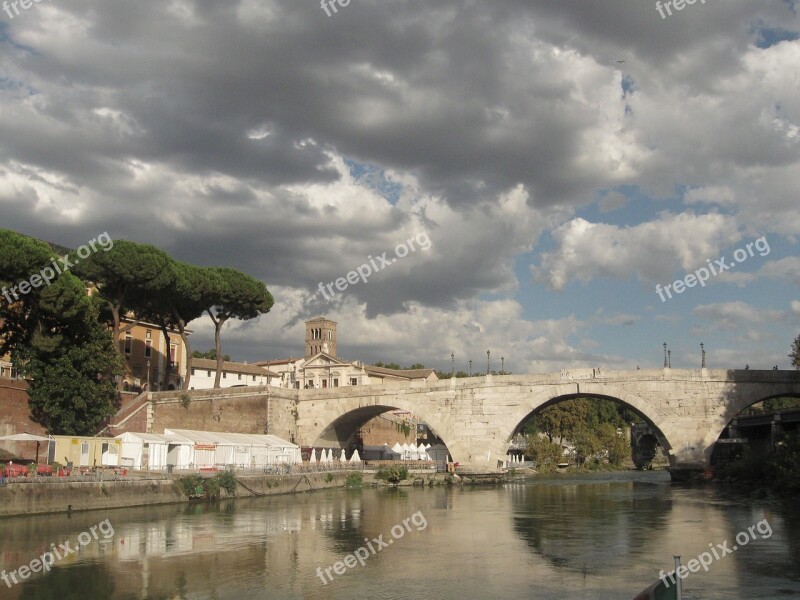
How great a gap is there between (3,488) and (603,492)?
2898 cm

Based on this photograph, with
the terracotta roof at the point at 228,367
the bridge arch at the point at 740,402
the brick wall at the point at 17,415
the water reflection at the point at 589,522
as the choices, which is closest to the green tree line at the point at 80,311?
the brick wall at the point at 17,415

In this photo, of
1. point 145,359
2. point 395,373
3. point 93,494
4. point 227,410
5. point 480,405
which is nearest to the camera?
point 93,494

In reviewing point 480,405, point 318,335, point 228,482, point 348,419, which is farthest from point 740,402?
point 318,335

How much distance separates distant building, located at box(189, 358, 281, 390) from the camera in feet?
231

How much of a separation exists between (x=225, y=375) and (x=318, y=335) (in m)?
21.9

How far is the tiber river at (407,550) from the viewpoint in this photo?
15109 millimetres

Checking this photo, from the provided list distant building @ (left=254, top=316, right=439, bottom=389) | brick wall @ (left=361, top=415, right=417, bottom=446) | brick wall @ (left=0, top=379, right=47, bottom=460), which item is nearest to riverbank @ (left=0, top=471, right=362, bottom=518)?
brick wall @ (left=0, top=379, right=47, bottom=460)

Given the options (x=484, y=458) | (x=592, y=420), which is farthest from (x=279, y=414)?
(x=592, y=420)

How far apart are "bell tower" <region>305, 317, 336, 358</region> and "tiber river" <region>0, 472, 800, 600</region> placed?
197 ft

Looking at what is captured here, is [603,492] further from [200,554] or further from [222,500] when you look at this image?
[200,554]

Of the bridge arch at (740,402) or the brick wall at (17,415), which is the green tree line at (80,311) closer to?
the brick wall at (17,415)

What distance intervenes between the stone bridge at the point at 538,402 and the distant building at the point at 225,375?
66.3 ft

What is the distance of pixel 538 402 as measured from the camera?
147ft

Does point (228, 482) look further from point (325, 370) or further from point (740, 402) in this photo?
point (325, 370)
